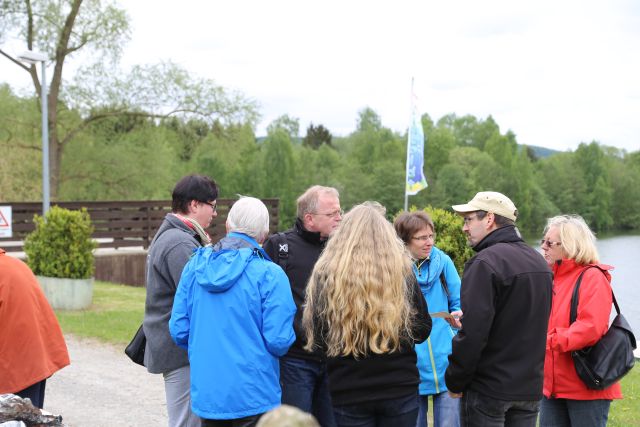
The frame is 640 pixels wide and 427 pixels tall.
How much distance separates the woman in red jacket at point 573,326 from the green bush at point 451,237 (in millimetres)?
4218

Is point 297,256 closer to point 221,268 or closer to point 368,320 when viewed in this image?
point 221,268

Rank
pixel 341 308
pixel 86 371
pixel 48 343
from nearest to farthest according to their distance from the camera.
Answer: pixel 341 308 < pixel 48 343 < pixel 86 371

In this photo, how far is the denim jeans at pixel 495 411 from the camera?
363cm

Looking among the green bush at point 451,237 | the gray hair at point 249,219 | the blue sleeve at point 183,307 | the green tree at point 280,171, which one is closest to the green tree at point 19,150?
the green bush at point 451,237

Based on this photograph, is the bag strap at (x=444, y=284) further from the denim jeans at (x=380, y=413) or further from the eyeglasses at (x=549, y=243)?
the denim jeans at (x=380, y=413)

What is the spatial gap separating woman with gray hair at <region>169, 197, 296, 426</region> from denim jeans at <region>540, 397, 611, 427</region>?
176cm

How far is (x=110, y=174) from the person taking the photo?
28203 mm

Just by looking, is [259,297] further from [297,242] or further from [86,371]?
[86,371]

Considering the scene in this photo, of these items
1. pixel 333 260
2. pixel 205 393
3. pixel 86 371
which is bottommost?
pixel 86 371

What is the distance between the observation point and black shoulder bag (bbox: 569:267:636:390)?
4.06 m

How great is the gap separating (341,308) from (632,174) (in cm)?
8799

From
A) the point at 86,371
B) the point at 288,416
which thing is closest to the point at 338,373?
the point at 288,416

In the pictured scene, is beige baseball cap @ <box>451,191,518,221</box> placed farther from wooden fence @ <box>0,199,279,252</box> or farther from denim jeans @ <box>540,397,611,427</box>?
wooden fence @ <box>0,199,279,252</box>

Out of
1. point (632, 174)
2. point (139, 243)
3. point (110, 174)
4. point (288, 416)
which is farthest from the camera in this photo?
point (632, 174)
